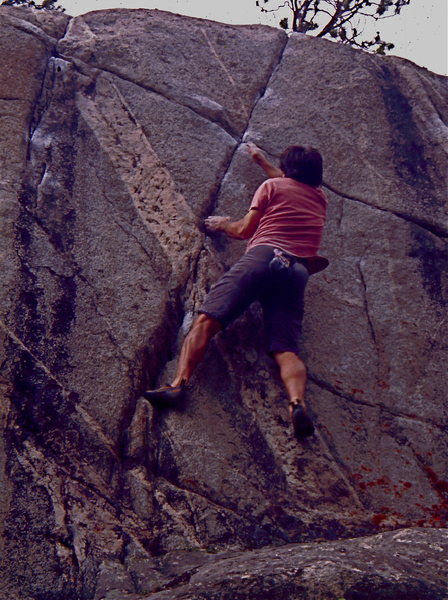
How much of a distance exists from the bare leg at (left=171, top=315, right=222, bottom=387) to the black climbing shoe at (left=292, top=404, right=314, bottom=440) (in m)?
0.95

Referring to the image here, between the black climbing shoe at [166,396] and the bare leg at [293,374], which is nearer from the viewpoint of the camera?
the bare leg at [293,374]

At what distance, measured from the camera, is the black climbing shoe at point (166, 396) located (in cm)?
628

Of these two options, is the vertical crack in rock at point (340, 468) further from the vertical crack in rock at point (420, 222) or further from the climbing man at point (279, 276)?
the vertical crack in rock at point (420, 222)

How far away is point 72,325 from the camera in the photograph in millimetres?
6609

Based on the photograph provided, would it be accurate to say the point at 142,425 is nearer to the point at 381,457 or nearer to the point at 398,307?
the point at 381,457

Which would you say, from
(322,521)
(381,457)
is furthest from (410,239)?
(322,521)

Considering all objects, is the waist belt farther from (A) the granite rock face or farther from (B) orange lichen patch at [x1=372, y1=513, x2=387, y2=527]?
(B) orange lichen patch at [x1=372, y1=513, x2=387, y2=527]

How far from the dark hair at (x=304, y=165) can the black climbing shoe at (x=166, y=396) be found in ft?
7.55

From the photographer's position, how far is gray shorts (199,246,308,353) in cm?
648

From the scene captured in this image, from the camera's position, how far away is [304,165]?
280 inches

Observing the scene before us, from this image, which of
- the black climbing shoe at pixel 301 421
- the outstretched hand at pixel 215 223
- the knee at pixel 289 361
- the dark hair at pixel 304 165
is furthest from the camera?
the outstretched hand at pixel 215 223

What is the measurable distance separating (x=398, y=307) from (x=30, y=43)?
15.9 ft

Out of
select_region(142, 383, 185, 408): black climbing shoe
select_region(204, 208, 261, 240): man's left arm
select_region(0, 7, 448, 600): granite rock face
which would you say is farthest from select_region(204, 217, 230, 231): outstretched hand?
select_region(142, 383, 185, 408): black climbing shoe

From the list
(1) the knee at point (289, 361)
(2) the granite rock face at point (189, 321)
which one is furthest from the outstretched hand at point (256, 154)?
(1) the knee at point (289, 361)
